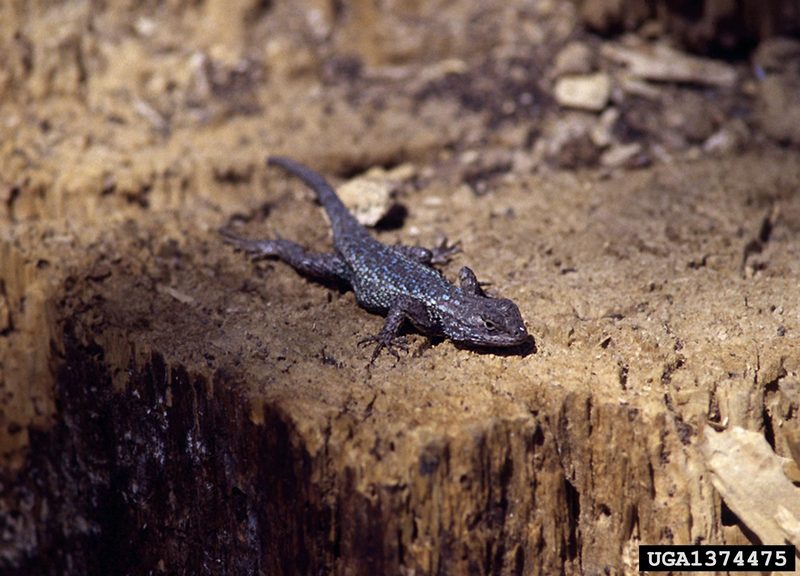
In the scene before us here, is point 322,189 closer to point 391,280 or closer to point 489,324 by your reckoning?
point 391,280

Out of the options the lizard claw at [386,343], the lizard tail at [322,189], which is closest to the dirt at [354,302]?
the lizard claw at [386,343]

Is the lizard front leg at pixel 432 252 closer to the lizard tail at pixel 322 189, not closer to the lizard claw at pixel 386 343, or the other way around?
the lizard tail at pixel 322 189

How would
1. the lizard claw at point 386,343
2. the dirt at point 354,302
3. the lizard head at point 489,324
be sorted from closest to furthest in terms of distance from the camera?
the dirt at point 354,302 → the lizard head at point 489,324 → the lizard claw at point 386,343

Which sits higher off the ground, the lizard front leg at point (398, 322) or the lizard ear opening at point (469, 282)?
the lizard ear opening at point (469, 282)

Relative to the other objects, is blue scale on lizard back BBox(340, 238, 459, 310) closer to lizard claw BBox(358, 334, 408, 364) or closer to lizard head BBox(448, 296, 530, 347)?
lizard head BBox(448, 296, 530, 347)

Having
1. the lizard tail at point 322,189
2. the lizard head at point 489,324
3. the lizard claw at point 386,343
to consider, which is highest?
the lizard tail at point 322,189

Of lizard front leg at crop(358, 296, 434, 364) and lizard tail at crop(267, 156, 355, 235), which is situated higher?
lizard tail at crop(267, 156, 355, 235)

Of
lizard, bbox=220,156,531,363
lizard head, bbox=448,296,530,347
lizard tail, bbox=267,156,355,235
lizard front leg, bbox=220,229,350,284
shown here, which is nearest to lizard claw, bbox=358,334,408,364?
lizard, bbox=220,156,531,363

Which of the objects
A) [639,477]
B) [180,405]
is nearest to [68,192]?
[180,405]
